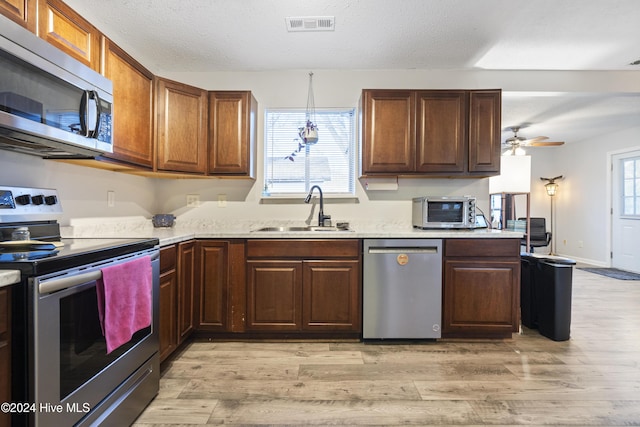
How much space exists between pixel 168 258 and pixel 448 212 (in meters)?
2.22

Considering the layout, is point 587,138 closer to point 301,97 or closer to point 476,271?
point 476,271

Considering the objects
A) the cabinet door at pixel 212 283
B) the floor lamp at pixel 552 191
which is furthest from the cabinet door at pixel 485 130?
the floor lamp at pixel 552 191

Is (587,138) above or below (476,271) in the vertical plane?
above

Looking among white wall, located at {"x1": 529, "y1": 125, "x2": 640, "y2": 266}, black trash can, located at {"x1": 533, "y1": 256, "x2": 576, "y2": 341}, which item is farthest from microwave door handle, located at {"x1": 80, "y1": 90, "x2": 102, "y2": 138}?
white wall, located at {"x1": 529, "y1": 125, "x2": 640, "y2": 266}

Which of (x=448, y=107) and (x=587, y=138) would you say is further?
(x=587, y=138)

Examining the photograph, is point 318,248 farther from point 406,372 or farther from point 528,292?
point 528,292

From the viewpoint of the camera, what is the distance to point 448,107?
2.66 meters

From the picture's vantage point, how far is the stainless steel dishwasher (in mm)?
2381

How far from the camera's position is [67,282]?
1140mm

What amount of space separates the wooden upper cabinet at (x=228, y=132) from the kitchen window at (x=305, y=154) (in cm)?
43

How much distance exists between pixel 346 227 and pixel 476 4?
6.38 ft

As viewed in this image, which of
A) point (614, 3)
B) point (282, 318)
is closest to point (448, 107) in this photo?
point (614, 3)

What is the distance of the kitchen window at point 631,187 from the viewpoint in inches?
204

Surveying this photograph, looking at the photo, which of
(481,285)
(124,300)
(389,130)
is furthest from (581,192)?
(124,300)
